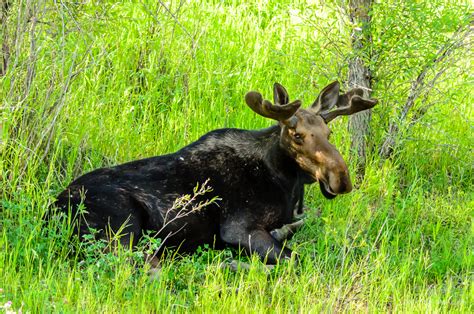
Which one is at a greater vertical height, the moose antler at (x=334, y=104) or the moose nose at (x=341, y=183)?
the moose antler at (x=334, y=104)

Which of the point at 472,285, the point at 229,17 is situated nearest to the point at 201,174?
the point at 472,285

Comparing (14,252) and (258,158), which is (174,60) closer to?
(258,158)

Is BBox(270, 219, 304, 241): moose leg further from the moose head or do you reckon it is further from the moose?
the moose head

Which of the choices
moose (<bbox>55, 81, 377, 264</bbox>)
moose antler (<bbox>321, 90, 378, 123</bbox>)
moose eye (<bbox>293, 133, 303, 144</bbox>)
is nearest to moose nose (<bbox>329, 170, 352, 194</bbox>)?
moose (<bbox>55, 81, 377, 264</bbox>)

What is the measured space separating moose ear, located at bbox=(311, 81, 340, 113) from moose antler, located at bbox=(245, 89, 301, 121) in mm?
486

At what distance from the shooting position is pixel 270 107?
22.9 ft

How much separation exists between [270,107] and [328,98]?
0.76 metres

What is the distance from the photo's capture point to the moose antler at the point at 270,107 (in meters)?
6.92

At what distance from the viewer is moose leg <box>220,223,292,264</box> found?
7137mm

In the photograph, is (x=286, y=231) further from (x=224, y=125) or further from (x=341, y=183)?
(x=224, y=125)

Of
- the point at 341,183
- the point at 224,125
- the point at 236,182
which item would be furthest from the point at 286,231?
the point at 224,125

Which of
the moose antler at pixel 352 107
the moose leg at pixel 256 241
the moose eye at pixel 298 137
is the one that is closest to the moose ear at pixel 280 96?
the moose eye at pixel 298 137

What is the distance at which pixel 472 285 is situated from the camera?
6.46 m

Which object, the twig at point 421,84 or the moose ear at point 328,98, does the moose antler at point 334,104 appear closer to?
the moose ear at point 328,98
